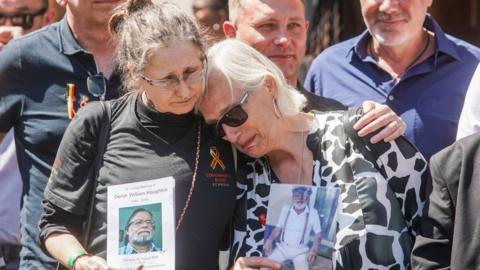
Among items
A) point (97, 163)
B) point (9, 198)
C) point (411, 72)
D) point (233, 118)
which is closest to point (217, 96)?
point (233, 118)

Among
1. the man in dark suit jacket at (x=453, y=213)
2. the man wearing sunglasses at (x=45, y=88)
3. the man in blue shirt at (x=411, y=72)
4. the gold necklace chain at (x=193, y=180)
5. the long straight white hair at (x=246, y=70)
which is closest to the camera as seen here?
the man in dark suit jacket at (x=453, y=213)

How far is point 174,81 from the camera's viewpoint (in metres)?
3.41

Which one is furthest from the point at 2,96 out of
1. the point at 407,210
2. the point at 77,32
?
the point at 407,210

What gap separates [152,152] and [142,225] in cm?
27

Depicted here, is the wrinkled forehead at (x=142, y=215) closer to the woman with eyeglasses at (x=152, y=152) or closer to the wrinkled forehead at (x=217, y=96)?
the woman with eyeglasses at (x=152, y=152)

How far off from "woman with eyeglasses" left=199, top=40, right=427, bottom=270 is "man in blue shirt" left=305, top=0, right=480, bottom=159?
2.64 ft

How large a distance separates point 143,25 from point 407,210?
1.11m

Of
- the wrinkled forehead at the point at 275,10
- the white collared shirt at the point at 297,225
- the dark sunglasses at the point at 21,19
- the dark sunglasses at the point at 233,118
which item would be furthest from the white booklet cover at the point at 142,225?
the dark sunglasses at the point at 21,19

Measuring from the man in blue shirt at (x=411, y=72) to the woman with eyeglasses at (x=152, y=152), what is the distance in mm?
1084

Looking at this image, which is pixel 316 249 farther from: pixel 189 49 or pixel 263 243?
pixel 189 49

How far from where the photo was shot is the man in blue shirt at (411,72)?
426 cm

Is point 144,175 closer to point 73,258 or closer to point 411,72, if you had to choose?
point 73,258

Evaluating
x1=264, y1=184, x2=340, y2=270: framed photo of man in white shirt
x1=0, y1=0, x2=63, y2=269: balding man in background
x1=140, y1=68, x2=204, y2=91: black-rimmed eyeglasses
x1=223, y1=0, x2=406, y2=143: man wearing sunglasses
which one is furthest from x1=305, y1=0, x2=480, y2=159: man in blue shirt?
x1=0, y1=0, x2=63, y2=269: balding man in background

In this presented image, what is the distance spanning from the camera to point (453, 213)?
10.4ft
